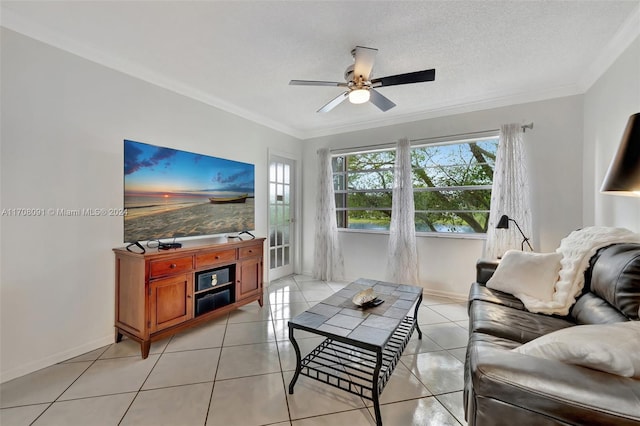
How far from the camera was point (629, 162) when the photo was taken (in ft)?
4.05

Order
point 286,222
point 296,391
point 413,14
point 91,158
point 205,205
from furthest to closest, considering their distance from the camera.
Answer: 1. point 286,222
2. point 205,205
3. point 91,158
4. point 413,14
5. point 296,391

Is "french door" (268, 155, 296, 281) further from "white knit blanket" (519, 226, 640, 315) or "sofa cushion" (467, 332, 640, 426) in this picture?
"sofa cushion" (467, 332, 640, 426)

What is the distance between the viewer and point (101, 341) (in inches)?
90.1

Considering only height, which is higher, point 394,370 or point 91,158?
point 91,158

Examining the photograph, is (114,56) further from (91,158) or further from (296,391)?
(296,391)

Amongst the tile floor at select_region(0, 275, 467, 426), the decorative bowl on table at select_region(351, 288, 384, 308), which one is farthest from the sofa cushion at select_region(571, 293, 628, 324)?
the decorative bowl on table at select_region(351, 288, 384, 308)

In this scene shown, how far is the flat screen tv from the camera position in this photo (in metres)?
2.50

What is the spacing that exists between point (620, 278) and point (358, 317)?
1452 millimetres

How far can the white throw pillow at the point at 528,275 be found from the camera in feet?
6.62

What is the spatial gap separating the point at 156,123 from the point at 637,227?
412 centimetres

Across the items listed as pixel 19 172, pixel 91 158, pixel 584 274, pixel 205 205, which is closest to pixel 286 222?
pixel 205 205

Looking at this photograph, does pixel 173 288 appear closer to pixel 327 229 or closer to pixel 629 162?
pixel 327 229

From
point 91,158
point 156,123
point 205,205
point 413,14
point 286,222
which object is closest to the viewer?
point 413,14

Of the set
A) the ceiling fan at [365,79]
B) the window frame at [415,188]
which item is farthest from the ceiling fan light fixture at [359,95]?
the window frame at [415,188]
